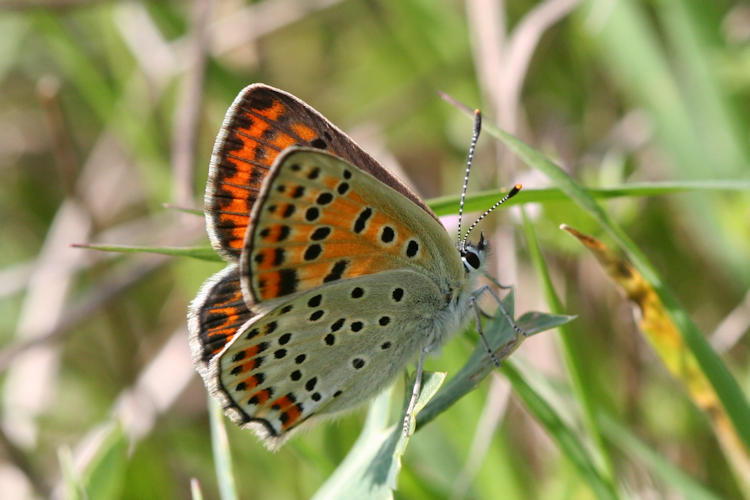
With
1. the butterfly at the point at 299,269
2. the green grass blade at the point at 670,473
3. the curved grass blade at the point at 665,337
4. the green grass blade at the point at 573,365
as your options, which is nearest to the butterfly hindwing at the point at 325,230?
the butterfly at the point at 299,269

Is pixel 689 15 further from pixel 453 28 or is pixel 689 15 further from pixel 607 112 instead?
pixel 453 28

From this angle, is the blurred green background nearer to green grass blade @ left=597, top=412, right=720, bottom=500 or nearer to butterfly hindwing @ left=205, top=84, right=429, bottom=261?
green grass blade @ left=597, top=412, right=720, bottom=500

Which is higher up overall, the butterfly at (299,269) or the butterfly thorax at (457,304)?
the butterfly at (299,269)

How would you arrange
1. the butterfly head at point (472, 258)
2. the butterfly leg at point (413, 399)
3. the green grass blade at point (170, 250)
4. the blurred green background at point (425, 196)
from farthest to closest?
1. the blurred green background at point (425, 196)
2. the butterfly head at point (472, 258)
3. the butterfly leg at point (413, 399)
4. the green grass blade at point (170, 250)

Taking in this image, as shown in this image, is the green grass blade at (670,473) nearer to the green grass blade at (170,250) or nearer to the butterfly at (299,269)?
the butterfly at (299,269)

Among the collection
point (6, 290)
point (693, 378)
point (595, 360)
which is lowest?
point (595, 360)

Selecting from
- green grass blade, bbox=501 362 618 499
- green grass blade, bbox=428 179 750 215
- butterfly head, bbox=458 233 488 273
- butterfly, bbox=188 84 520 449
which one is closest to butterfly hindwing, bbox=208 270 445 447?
butterfly, bbox=188 84 520 449

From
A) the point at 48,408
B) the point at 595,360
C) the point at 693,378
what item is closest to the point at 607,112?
the point at 595,360

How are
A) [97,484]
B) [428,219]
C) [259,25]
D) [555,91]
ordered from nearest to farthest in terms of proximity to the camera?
1. [428,219]
2. [97,484]
3. [555,91]
4. [259,25]
